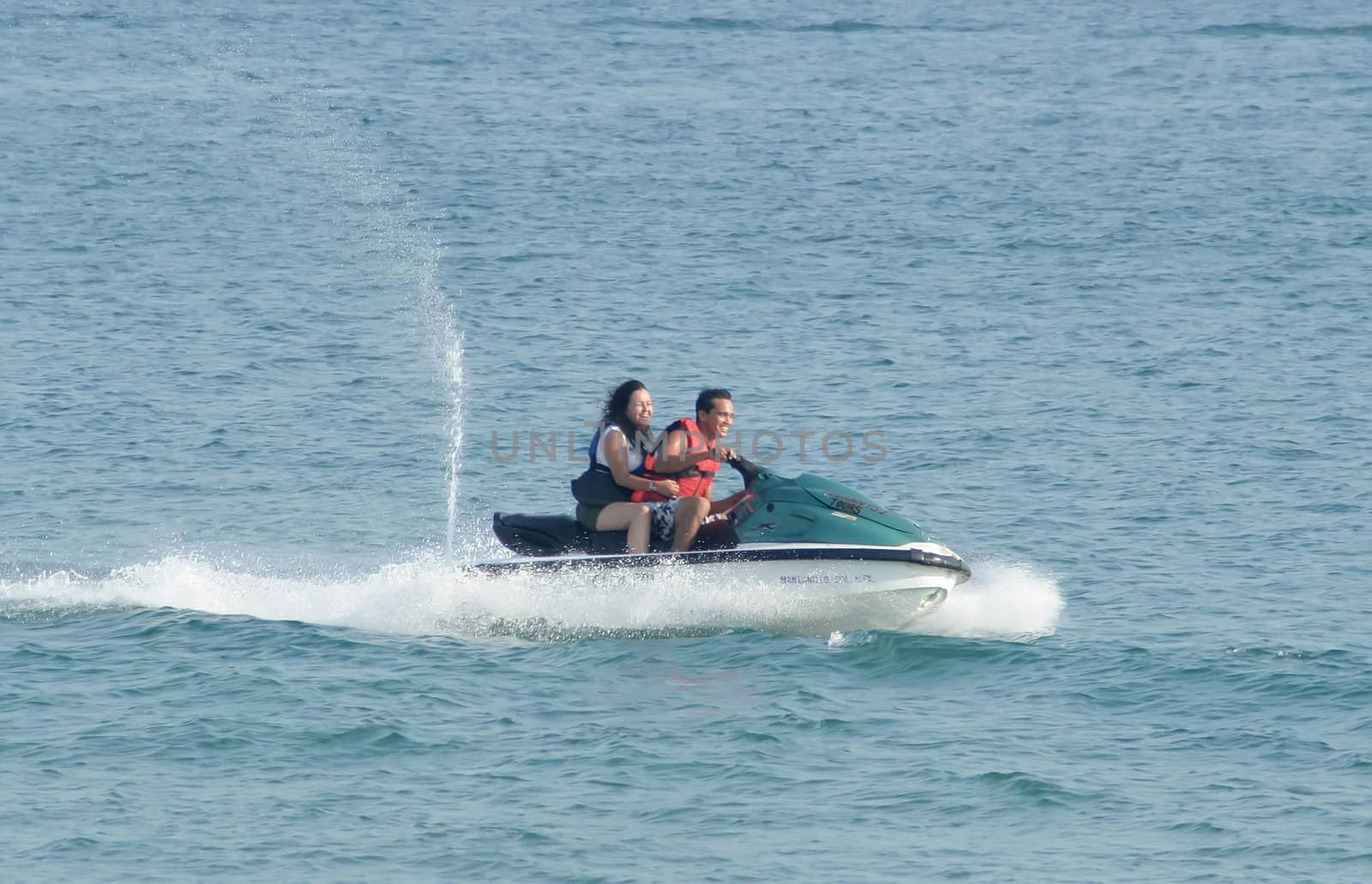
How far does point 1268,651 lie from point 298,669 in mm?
6821

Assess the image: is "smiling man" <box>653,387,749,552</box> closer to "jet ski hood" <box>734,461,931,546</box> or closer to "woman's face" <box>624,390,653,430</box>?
"woman's face" <box>624,390,653,430</box>

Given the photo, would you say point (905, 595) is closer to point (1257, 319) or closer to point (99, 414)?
point (99, 414)

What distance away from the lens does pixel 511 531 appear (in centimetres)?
1341

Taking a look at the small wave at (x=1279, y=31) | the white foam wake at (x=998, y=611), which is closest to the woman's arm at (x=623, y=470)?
the white foam wake at (x=998, y=611)

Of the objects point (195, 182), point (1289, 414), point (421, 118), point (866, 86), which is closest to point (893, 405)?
point (1289, 414)

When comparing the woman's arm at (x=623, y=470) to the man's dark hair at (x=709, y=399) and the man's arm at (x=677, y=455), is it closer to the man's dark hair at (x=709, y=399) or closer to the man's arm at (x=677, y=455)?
the man's arm at (x=677, y=455)

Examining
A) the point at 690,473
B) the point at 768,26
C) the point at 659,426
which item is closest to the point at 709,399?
the point at 690,473

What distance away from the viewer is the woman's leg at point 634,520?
13031 millimetres

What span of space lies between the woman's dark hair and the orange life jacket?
7.7 inches

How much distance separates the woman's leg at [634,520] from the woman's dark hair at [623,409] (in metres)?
0.46

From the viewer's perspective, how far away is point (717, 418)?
12797mm

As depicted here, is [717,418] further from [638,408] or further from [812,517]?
[812,517]

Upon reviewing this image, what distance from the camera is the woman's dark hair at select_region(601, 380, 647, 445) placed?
42.6ft

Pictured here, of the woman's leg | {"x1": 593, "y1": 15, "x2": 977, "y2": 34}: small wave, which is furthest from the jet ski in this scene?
{"x1": 593, "y1": 15, "x2": 977, "y2": 34}: small wave
